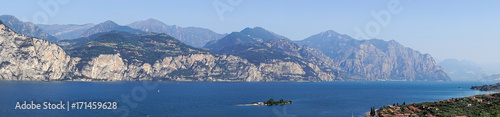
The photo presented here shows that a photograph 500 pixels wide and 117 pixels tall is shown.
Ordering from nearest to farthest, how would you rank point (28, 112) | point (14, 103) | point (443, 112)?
point (443, 112)
point (28, 112)
point (14, 103)

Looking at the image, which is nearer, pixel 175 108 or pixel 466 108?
pixel 466 108

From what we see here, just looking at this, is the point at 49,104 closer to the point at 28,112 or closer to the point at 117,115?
the point at 28,112

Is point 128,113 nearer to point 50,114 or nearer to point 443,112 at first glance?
point 50,114

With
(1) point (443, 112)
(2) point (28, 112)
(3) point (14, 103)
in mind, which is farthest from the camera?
(3) point (14, 103)

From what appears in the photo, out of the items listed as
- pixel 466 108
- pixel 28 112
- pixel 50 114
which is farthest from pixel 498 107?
pixel 28 112

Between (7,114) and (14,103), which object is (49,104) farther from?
(7,114)

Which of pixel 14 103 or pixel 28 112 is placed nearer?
pixel 28 112

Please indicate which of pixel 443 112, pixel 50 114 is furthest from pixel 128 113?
pixel 443 112
